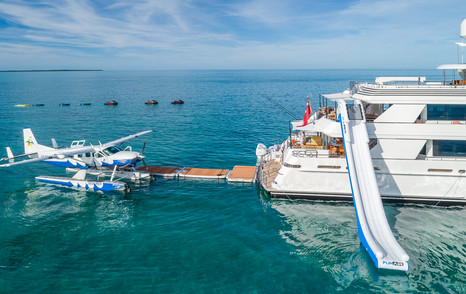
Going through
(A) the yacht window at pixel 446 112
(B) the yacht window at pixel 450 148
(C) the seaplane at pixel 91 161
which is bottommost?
(C) the seaplane at pixel 91 161

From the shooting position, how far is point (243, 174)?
25.3 m

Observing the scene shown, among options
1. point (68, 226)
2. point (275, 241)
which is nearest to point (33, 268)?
point (68, 226)

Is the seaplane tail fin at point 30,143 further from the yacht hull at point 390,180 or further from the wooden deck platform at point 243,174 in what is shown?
the yacht hull at point 390,180

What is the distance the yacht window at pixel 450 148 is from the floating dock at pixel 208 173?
12.3m

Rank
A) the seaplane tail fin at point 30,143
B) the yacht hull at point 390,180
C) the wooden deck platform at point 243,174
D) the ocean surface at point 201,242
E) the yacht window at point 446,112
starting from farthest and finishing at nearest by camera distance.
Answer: the seaplane tail fin at point 30,143 < the wooden deck platform at point 243,174 < the yacht window at point 446,112 < the yacht hull at point 390,180 < the ocean surface at point 201,242

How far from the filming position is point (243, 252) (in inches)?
598

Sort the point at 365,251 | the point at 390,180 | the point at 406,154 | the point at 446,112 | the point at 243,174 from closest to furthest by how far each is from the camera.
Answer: the point at 365,251
the point at 406,154
the point at 390,180
the point at 446,112
the point at 243,174

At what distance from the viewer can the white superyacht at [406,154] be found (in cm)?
1869

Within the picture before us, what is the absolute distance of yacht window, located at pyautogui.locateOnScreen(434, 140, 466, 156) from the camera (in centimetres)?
1926

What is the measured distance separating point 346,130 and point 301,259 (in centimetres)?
820

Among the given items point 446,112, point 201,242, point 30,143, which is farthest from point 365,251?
point 30,143

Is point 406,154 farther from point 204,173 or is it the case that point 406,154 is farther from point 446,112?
point 204,173

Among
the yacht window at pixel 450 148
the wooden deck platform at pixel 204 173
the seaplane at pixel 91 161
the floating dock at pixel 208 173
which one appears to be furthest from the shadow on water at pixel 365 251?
the seaplane at pixel 91 161

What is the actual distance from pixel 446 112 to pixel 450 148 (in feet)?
7.44
